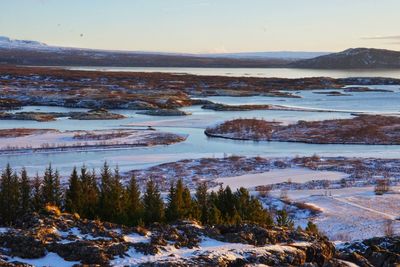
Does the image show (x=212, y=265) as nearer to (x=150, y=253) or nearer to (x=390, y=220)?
(x=150, y=253)

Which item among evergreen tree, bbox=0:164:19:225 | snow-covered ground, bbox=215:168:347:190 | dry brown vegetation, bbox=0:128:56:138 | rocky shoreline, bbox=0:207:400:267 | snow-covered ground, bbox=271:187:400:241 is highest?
rocky shoreline, bbox=0:207:400:267

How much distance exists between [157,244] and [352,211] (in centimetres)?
1505

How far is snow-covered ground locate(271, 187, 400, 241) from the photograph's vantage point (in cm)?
2217

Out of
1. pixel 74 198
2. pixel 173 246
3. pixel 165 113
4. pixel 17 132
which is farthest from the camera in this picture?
pixel 165 113

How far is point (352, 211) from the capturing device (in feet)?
82.2

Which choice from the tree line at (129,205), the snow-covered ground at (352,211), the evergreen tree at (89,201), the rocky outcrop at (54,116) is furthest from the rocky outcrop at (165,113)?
the evergreen tree at (89,201)

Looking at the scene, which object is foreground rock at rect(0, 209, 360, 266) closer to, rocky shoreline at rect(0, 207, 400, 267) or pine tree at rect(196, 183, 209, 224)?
rocky shoreline at rect(0, 207, 400, 267)

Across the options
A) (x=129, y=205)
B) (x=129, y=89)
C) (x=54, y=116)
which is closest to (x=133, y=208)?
(x=129, y=205)

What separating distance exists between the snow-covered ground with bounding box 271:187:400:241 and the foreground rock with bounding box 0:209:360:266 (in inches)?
335

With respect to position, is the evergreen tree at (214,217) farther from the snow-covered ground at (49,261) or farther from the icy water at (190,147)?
the icy water at (190,147)

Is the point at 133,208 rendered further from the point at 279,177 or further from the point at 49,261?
the point at 279,177

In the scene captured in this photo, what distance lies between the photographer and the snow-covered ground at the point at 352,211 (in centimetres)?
2217

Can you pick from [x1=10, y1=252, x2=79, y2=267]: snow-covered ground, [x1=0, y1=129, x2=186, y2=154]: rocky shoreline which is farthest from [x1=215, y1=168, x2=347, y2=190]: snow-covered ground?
[x1=10, y1=252, x2=79, y2=267]: snow-covered ground

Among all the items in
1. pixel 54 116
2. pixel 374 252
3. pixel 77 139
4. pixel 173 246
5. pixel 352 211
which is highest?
pixel 173 246
